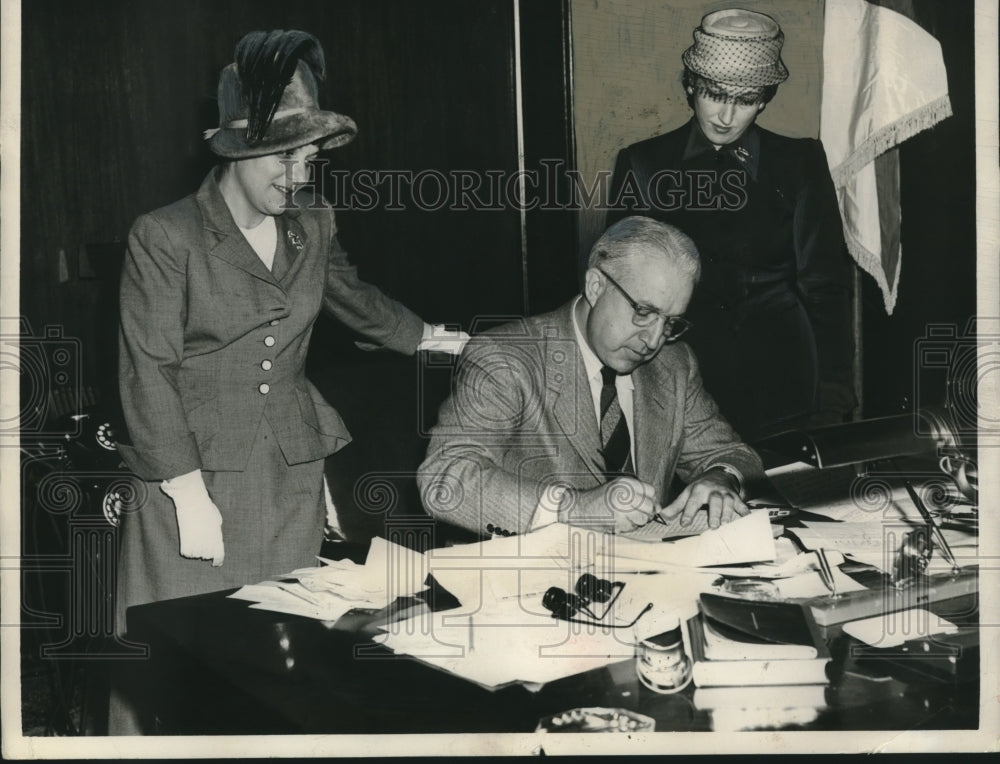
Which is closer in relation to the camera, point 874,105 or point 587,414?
point 587,414

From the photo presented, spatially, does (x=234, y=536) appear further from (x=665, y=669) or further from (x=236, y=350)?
(x=665, y=669)

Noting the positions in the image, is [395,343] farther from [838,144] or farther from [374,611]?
[838,144]

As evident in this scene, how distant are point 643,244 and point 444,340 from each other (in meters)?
0.58

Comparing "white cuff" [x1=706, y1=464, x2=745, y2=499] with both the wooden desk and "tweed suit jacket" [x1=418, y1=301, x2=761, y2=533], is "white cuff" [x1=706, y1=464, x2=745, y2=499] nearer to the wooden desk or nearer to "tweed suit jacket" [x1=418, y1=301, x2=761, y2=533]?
"tweed suit jacket" [x1=418, y1=301, x2=761, y2=533]

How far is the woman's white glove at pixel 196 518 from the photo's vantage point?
298 centimetres

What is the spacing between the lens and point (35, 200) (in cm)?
304

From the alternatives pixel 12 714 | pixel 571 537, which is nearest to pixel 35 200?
pixel 12 714

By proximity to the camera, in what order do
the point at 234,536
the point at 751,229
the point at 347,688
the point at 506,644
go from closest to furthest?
the point at 347,688 → the point at 506,644 → the point at 234,536 → the point at 751,229

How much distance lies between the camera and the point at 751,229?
3.12 metres

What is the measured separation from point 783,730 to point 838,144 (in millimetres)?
1575

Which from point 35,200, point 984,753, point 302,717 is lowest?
point 984,753
